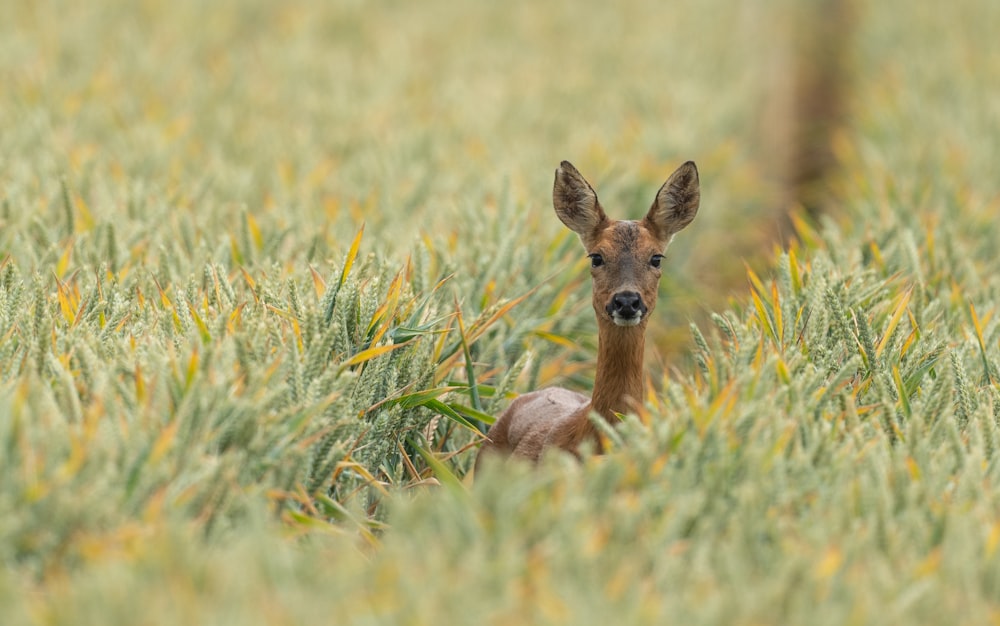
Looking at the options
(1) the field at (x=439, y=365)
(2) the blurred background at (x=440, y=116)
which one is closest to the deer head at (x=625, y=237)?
(1) the field at (x=439, y=365)

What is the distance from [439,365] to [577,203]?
0.86m

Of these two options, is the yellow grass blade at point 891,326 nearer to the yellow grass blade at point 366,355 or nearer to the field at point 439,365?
the field at point 439,365

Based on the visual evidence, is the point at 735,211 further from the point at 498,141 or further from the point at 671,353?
the point at 671,353

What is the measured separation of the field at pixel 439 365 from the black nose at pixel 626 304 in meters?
0.26

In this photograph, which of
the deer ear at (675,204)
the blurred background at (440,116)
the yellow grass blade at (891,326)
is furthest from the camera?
the blurred background at (440,116)

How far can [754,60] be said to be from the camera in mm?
16234

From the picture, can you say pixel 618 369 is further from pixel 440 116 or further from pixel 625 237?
pixel 440 116

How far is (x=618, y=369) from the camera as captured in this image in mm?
4449

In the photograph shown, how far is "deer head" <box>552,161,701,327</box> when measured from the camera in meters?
4.42

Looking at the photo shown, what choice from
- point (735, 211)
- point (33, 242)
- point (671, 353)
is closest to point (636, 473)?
point (33, 242)

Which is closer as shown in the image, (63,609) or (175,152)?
(63,609)

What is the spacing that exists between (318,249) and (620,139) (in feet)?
13.3

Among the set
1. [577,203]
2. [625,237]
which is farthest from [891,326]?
[577,203]

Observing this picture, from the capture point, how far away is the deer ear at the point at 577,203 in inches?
186
